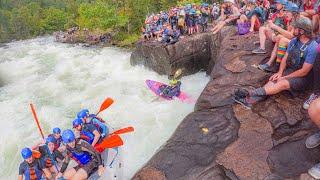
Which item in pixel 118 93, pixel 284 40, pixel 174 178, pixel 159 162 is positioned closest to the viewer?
pixel 174 178

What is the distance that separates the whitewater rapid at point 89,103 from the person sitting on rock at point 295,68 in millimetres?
3266

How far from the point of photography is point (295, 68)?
18.7ft

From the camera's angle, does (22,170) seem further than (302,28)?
Yes

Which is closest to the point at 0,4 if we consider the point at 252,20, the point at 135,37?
the point at 135,37

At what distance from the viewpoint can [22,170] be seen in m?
6.53

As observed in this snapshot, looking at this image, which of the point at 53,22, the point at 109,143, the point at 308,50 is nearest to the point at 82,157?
the point at 109,143

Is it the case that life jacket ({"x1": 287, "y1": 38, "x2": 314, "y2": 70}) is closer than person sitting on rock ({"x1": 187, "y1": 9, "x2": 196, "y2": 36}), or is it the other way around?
life jacket ({"x1": 287, "y1": 38, "x2": 314, "y2": 70})

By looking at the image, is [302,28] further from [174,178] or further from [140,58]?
[140,58]

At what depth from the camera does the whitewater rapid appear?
30.0ft

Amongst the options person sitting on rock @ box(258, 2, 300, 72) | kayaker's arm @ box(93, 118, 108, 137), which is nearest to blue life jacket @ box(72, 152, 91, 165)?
kayaker's arm @ box(93, 118, 108, 137)

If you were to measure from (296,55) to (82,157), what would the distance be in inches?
161

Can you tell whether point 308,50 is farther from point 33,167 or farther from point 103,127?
point 33,167

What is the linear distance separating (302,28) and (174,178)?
9.13 ft

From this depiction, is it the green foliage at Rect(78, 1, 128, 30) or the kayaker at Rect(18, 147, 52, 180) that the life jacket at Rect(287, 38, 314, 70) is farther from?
the green foliage at Rect(78, 1, 128, 30)
